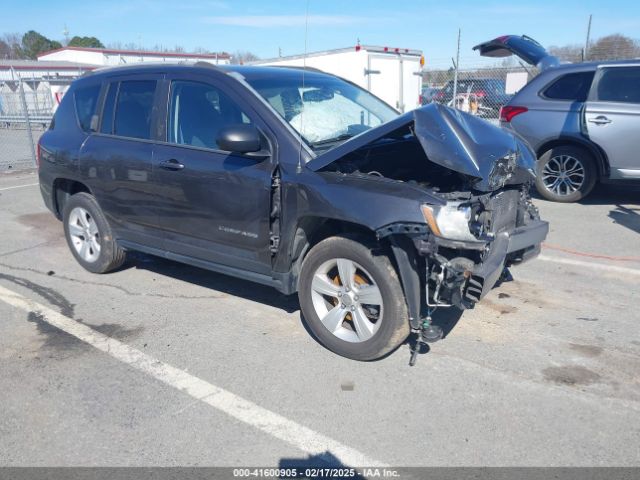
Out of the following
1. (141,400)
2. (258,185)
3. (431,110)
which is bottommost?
(141,400)

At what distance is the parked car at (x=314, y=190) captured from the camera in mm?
3422

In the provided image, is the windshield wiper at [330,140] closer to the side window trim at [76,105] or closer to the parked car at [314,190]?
the parked car at [314,190]

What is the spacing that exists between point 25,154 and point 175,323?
1360 centimetres

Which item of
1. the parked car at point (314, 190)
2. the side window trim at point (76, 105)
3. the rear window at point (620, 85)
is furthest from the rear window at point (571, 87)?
the side window trim at point (76, 105)

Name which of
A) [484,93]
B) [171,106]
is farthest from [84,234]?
[484,93]

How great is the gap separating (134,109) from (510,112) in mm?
5744

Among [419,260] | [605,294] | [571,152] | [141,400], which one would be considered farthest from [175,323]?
[571,152]

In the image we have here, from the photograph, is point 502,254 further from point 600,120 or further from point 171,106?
point 600,120

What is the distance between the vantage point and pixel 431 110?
3.51 meters

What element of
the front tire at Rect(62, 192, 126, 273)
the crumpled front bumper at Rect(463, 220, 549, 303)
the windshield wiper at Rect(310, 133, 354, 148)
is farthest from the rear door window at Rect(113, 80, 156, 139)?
the crumpled front bumper at Rect(463, 220, 549, 303)

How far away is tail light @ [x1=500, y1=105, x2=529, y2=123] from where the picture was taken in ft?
27.3

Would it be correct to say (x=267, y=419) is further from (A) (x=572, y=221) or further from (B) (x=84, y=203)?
(A) (x=572, y=221)

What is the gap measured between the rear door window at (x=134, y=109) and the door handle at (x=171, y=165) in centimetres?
39

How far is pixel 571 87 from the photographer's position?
26.2 ft
